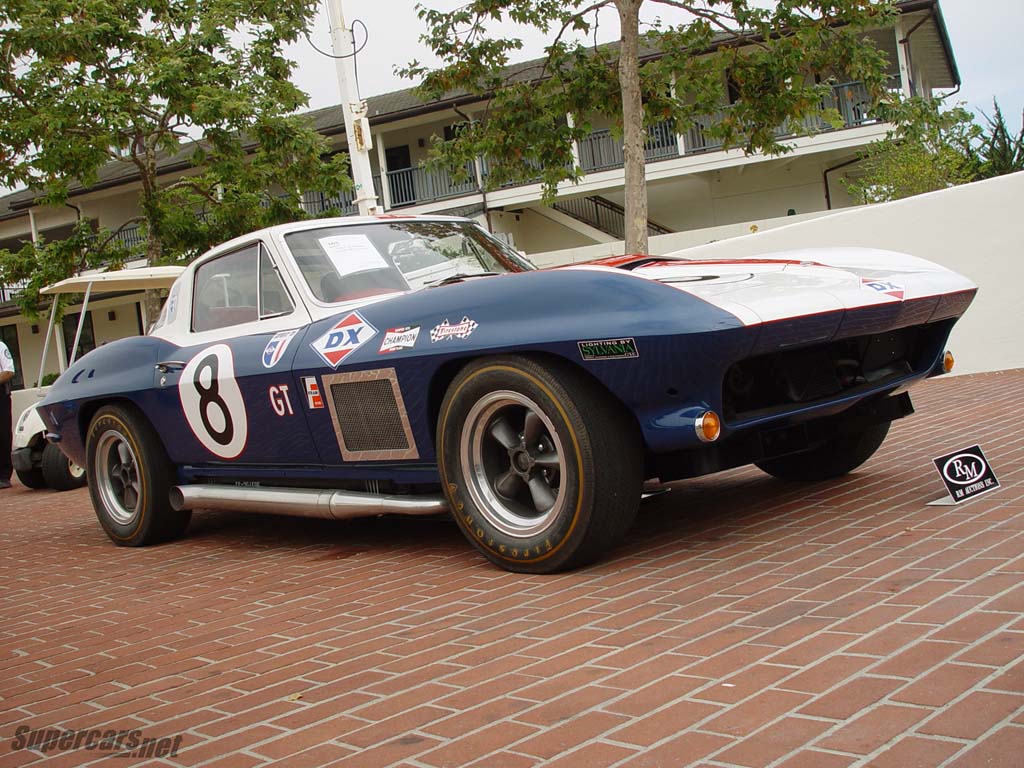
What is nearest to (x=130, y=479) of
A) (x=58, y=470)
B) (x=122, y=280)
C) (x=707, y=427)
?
(x=707, y=427)

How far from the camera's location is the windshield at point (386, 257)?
4.88 metres

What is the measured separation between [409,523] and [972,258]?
6668 mm

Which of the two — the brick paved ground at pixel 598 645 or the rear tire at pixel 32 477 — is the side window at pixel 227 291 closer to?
the brick paved ground at pixel 598 645

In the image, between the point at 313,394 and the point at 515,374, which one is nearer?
the point at 515,374

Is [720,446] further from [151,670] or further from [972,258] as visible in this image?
[972,258]

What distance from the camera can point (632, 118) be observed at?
12.5 meters

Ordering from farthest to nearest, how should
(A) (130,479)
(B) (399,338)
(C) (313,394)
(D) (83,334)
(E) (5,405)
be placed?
1. (D) (83,334)
2. (E) (5,405)
3. (A) (130,479)
4. (C) (313,394)
5. (B) (399,338)

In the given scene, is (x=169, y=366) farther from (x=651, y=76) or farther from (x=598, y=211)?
(x=598, y=211)

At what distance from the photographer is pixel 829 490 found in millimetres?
4848

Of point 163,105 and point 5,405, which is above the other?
point 163,105

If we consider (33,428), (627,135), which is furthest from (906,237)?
(33,428)

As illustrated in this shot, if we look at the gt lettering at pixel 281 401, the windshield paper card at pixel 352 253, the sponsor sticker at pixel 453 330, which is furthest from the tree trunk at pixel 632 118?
the sponsor sticker at pixel 453 330

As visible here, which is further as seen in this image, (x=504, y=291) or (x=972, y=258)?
(x=972, y=258)

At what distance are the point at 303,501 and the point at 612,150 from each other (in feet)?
81.5
